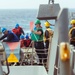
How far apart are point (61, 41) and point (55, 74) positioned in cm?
39

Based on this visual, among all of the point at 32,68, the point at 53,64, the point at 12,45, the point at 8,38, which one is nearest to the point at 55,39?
the point at 53,64

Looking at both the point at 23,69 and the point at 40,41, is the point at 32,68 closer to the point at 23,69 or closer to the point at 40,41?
the point at 23,69

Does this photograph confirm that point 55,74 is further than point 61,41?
Yes

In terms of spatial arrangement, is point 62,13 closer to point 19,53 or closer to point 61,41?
point 61,41

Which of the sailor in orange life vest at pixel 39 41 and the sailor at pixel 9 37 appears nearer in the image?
the sailor in orange life vest at pixel 39 41

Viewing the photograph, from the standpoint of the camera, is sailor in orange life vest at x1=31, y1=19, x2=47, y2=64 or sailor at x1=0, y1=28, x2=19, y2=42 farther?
sailor at x1=0, y1=28, x2=19, y2=42

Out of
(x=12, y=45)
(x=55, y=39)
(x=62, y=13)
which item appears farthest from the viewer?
(x=12, y=45)

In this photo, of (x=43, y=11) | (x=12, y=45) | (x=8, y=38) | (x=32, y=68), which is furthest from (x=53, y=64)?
(x=8, y=38)

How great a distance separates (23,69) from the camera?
3980 mm

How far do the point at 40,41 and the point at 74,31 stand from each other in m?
0.79

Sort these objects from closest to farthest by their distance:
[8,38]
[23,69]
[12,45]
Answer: [23,69] < [12,45] < [8,38]

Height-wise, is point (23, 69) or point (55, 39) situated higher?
point (55, 39)

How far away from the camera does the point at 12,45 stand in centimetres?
644

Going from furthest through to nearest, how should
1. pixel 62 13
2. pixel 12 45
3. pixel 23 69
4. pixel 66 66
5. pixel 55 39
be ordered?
1. pixel 12 45
2. pixel 23 69
3. pixel 55 39
4. pixel 62 13
5. pixel 66 66
